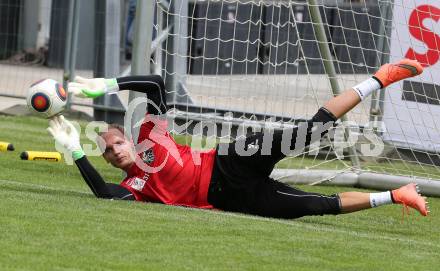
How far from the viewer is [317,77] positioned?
1313 centimetres

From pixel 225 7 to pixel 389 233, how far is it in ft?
19.8

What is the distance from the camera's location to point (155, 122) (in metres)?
8.95

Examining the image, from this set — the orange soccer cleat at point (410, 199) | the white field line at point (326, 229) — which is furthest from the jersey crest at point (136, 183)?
the orange soccer cleat at point (410, 199)

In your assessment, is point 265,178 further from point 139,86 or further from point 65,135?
point 65,135

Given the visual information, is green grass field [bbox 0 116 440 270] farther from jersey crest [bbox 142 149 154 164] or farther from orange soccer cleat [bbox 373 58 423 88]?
orange soccer cleat [bbox 373 58 423 88]

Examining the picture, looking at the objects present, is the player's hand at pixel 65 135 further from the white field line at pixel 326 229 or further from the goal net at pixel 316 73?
the goal net at pixel 316 73

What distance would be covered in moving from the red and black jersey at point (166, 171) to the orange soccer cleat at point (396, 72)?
4.69ft

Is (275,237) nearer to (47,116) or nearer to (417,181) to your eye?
(47,116)

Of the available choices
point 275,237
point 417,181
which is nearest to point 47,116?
point 275,237

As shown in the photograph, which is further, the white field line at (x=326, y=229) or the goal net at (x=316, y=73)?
the goal net at (x=316, y=73)

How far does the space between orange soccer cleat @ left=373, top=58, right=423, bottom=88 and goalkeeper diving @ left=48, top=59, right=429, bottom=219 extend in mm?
186

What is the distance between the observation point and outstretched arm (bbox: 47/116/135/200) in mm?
8641

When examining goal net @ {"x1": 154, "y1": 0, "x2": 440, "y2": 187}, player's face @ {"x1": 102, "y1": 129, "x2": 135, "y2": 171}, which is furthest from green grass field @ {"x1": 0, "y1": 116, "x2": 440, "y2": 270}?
goal net @ {"x1": 154, "y1": 0, "x2": 440, "y2": 187}

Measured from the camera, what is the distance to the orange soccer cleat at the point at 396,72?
9.04m
